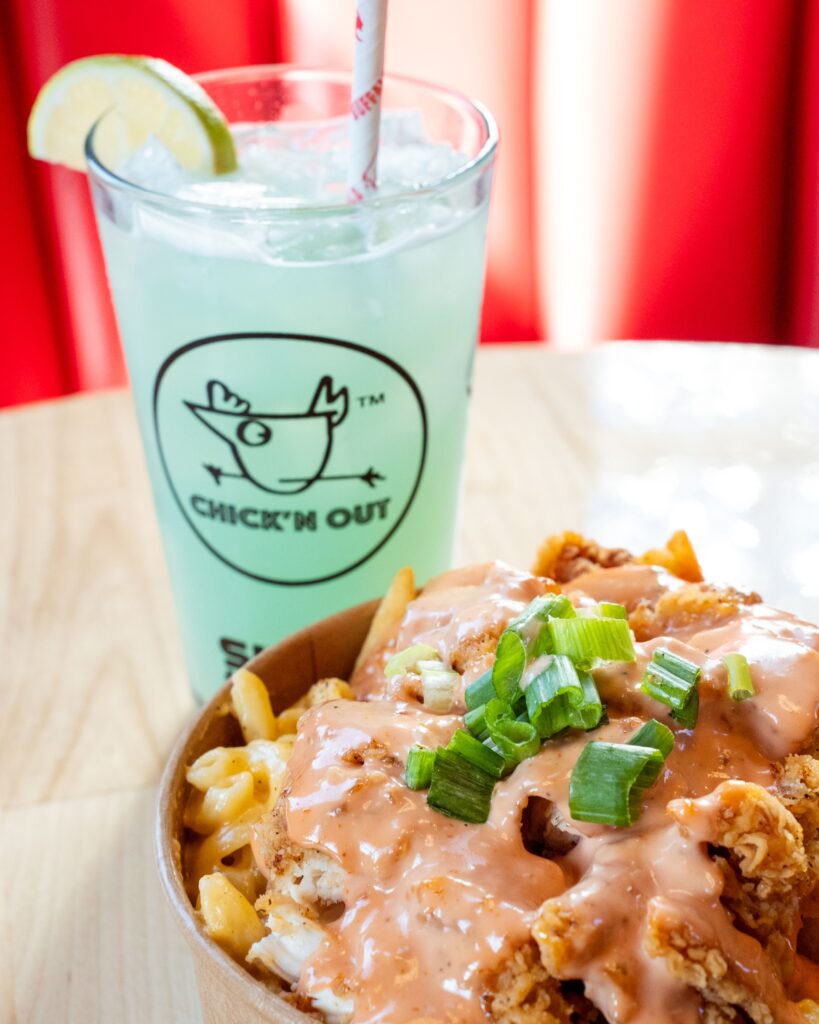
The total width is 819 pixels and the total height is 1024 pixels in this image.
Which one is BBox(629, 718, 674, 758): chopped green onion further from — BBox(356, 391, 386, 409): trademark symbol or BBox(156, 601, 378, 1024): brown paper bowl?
BBox(356, 391, 386, 409): trademark symbol

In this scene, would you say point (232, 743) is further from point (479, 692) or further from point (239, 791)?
point (479, 692)

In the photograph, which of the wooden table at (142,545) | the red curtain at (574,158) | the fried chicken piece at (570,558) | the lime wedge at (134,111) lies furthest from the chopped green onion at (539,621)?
the red curtain at (574,158)

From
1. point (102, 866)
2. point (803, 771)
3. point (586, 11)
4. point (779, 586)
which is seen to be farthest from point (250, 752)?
point (586, 11)

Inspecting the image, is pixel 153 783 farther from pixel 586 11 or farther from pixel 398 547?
pixel 586 11

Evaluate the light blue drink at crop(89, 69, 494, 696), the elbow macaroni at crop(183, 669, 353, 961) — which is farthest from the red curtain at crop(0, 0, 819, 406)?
the elbow macaroni at crop(183, 669, 353, 961)

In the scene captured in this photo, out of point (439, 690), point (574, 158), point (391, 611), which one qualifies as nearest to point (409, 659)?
point (439, 690)

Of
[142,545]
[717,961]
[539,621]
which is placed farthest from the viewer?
[142,545]
